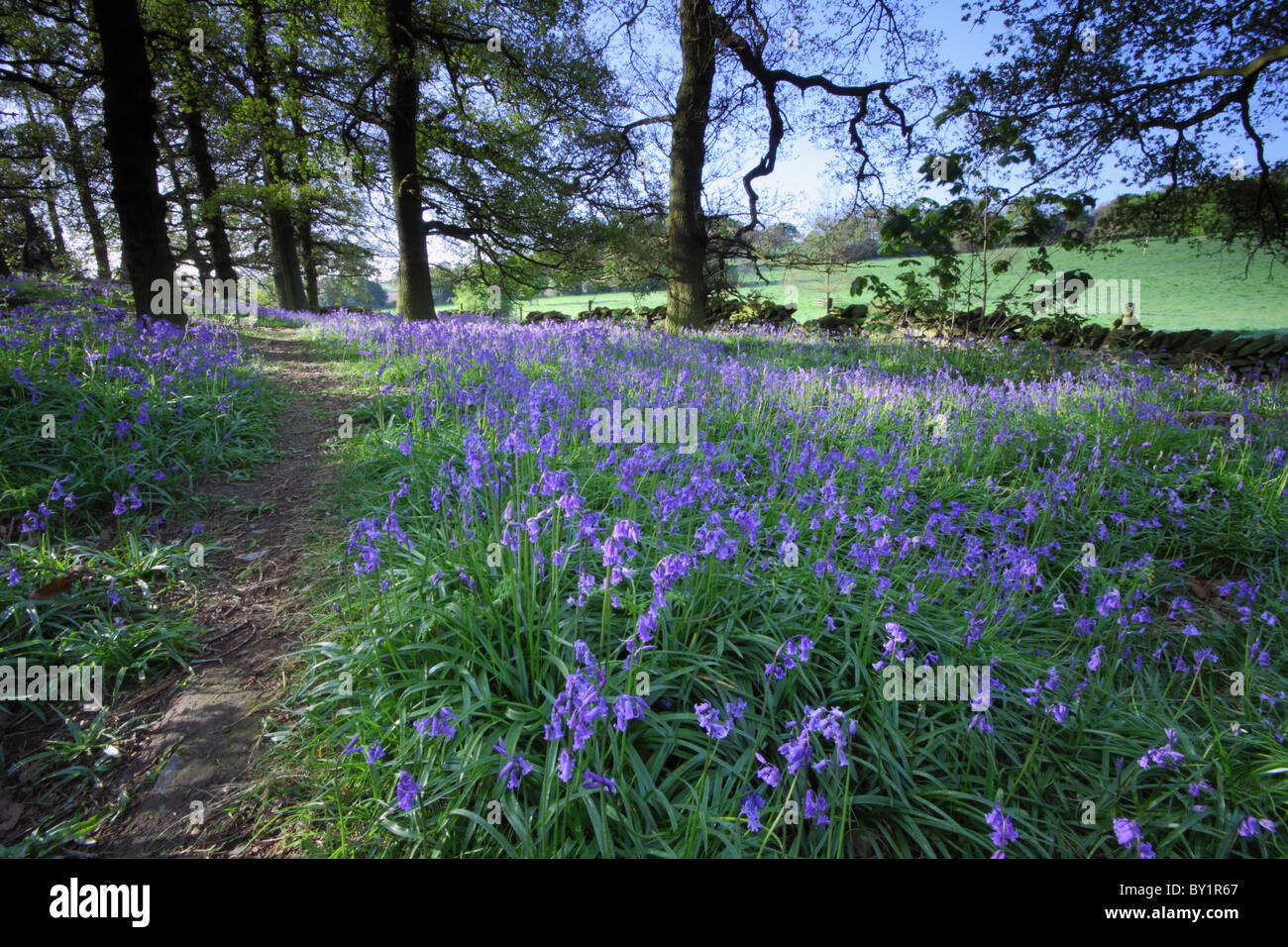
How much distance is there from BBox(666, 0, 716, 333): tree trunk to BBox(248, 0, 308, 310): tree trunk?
9.37 meters

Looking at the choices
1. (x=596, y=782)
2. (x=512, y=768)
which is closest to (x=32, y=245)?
(x=512, y=768)

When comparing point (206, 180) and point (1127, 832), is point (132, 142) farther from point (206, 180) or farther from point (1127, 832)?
point (206, 180)

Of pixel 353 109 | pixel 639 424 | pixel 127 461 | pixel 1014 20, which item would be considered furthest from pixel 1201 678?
pixel 353 109

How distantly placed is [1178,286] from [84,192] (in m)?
37.3

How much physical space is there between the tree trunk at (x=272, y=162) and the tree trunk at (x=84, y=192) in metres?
4.89

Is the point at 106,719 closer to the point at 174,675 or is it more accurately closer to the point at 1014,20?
the point at 174,675

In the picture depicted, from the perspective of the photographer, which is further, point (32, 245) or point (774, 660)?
point (32, 245)

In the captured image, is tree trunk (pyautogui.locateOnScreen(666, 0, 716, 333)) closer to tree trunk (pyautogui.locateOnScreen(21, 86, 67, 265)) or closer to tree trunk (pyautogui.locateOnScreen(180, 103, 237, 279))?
tree trunk (pyautogui.locateOnScreen(180, 103, 237, 279))

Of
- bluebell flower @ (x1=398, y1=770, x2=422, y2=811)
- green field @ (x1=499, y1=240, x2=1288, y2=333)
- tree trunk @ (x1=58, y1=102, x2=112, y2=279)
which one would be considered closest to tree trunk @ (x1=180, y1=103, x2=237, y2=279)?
tree trunk @ (x1=58, y1=102, x2=112, y2=279)

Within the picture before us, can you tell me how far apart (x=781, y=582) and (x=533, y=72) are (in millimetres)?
13980

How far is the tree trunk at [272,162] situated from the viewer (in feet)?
42.0

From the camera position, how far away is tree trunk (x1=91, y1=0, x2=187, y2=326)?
705 centimetres

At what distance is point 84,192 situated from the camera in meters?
18.4

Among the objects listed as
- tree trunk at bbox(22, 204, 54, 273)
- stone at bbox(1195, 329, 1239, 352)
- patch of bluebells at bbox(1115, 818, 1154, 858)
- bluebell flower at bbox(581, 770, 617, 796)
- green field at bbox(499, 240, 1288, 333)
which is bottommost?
patch of bluebells at bbox(1115, 818, 1154, 858)
